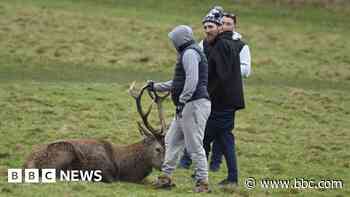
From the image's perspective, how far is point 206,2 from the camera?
38094 millimetres

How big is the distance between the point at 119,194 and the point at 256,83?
1343cm

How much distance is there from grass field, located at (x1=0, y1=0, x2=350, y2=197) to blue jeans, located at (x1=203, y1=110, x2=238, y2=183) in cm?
35

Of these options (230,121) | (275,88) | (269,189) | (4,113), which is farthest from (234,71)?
(275,88)

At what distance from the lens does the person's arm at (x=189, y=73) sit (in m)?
11.4

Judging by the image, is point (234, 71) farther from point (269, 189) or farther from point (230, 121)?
point (269, 189)

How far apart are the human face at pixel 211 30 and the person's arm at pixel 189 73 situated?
0.71 metres

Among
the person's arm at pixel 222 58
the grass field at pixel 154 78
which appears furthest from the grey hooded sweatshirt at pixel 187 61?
the grass field at pixel 154 78

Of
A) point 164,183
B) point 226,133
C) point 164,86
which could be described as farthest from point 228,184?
point 164,86

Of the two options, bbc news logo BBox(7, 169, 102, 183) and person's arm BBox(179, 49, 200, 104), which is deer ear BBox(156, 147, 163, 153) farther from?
person's arm BBox(179, 49, 200, 104)

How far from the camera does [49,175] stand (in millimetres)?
11992

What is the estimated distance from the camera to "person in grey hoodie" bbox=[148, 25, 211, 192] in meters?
11.5

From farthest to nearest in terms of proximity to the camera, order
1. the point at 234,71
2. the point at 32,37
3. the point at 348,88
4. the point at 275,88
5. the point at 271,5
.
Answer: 1. the point at 271,5
2. the point at 32,37
3. the point at 348,88
4. the point at 275,88
5. the point at 234,71

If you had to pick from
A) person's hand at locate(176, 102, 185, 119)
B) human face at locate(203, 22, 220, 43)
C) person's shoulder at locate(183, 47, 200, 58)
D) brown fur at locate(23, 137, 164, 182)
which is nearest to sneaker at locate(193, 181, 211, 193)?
person's hand at locate(176, 102, 185, 119)

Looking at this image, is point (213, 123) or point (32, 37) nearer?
point (213, 123)
